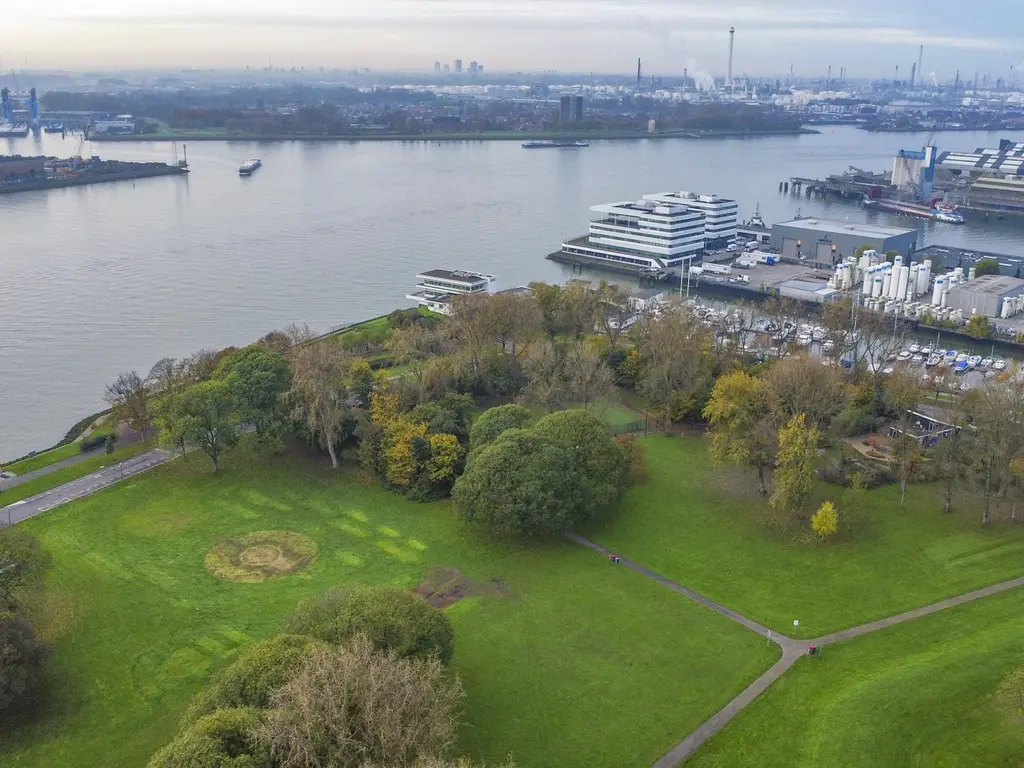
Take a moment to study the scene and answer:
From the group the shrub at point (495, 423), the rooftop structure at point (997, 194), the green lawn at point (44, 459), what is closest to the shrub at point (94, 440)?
the green lawn at point (44, 459)

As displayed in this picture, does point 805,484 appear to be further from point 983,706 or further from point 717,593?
point 983,706

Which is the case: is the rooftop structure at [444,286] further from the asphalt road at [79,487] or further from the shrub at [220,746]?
the shrub at [220,746]

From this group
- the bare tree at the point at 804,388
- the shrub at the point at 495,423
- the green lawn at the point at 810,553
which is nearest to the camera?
the green lawn at the point at 810,553

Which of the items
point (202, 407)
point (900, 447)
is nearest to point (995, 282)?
point (900, 447)

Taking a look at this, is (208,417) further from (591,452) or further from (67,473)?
(591,452)

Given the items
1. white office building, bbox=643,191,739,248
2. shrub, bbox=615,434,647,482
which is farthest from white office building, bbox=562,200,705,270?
shrub, bbox=615,434,647,482

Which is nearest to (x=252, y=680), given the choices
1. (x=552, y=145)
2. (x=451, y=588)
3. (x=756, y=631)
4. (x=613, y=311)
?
(x=451, y=588)
